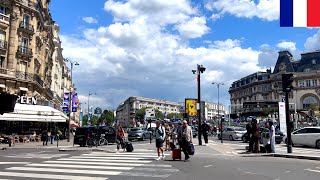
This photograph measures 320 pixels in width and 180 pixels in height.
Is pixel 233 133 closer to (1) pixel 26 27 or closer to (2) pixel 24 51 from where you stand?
(2) pixel 24 51

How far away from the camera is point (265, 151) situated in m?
20.5

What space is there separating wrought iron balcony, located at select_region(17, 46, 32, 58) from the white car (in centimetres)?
3182

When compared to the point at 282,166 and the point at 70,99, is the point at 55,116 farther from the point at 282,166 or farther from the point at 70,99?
the point at 282,166

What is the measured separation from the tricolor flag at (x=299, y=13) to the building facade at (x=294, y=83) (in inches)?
3807

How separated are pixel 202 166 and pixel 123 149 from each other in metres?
9.51

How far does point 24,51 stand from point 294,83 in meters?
101

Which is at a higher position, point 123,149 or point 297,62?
point 297,62

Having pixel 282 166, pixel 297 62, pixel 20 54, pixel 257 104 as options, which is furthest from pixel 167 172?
pixel 297 62

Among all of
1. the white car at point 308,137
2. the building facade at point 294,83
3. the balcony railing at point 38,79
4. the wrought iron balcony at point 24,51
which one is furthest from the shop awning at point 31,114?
the building facade at point 294,83

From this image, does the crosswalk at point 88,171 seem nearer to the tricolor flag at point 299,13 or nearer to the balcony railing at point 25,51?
the tricolor flag at point 299,13

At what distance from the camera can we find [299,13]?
5.87 metres

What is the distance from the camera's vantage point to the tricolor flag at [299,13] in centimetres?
586

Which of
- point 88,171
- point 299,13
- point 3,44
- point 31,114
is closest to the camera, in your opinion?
point 299,13

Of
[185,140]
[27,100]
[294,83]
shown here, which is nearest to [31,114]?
[27,100]
